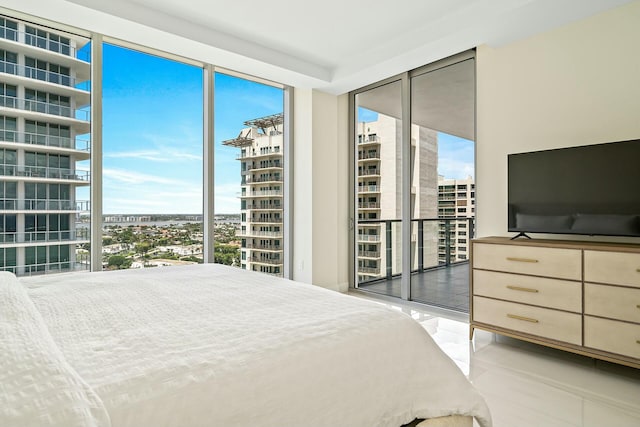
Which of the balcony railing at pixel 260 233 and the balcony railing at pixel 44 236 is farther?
the balcony railing at pixel 260 233

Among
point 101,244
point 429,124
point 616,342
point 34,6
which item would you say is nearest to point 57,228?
point 101,244

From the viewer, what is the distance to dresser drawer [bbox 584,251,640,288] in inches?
88.3

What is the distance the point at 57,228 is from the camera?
3.26 meters

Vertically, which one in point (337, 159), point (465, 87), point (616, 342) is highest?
point (465, 87)

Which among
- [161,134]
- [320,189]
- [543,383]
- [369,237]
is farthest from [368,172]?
[543,383]

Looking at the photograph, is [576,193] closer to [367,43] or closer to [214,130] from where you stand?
[367,43]

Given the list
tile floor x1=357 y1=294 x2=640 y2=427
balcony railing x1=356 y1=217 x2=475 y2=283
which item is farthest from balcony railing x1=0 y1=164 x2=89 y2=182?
tile floor x1=357 y1=294 x2=640 y2=427

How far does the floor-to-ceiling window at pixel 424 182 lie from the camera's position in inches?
149

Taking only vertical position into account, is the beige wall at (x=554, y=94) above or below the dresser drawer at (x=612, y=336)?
above

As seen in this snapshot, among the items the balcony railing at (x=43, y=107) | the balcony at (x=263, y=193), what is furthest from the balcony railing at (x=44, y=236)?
the balcony at (x=263, y=193)

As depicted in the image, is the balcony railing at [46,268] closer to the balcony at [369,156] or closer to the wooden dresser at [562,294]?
the balcony at [369,156]

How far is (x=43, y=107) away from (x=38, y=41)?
0.54 meters

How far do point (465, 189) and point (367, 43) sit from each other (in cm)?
174

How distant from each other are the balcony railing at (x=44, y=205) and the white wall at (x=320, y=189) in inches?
90.4
